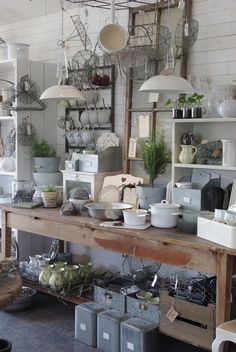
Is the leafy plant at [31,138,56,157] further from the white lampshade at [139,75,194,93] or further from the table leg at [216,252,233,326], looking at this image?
the table leg at [216,252,233,326]

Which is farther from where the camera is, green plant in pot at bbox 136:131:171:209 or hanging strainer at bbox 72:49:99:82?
hanging strainer at bbox 72:49:99:82

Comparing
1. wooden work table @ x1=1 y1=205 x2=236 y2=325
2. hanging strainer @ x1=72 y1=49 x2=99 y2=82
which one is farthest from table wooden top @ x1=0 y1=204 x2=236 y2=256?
hanging strainer @ x1=72 y1=49 x2=99 y2=82

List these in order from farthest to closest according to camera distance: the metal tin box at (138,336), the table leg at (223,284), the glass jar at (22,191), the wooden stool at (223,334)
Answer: the glass jar at (22,191) → the metal tin box at (138,336) → the table leg at (223,284) → the wooden stool at (223,334)

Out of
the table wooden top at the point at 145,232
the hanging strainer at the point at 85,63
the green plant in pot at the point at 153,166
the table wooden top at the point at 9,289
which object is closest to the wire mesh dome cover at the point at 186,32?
the green plant in pot at the point at 153,166

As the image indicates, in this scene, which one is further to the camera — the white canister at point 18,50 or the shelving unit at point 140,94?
the white canister at point 18,50

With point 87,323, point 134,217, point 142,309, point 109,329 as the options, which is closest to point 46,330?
point 87,323

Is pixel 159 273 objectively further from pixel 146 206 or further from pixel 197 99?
pixel 197 99

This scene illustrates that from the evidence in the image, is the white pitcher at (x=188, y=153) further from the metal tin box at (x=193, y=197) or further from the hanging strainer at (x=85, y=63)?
the hanging strainer at (x=85, y=63)

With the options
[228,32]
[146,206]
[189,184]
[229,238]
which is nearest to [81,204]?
[146,206]

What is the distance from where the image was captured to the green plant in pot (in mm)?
3383

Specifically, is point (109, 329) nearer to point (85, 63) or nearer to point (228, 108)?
point (228, 108)

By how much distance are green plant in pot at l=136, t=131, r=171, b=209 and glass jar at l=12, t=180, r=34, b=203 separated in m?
1.12

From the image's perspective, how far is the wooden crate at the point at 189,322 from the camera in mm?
2766

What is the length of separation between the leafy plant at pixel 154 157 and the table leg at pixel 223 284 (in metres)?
1.05
